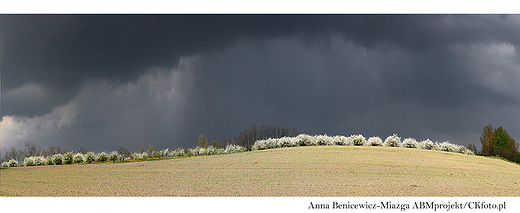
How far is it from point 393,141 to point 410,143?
165cm

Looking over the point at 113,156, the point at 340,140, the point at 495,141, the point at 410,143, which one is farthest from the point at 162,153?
the point at 495,141

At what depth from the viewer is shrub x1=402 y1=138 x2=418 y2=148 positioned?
104ft

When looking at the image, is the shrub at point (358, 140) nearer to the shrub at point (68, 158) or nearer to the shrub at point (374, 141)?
the shrub at point (374, 141)

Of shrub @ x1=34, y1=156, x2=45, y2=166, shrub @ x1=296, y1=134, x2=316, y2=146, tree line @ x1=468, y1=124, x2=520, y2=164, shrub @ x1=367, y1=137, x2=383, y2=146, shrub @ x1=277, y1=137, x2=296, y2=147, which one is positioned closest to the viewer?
shrub @ x1=34, y1=156, x2=45, y2=166

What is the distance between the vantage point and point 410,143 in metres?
31.7

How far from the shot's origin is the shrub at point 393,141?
105ft

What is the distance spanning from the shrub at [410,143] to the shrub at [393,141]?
596 millimetres

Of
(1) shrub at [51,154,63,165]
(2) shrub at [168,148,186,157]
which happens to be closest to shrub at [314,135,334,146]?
(2) shrub at [168,148,186,157]

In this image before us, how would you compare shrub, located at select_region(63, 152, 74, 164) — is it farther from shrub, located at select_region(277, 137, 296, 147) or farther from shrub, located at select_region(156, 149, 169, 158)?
shrub, located at select_region(277, 137, 296, 147)

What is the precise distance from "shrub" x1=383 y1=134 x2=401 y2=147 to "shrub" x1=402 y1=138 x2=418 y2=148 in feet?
1.95

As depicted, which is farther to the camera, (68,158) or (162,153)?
(162,153)

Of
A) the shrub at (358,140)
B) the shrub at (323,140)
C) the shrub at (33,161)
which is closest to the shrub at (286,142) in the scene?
the shrub at (323,140)

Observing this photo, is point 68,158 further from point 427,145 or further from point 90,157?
point 427,145

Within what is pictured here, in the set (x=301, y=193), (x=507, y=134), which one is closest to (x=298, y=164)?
(x=301, y=193)
